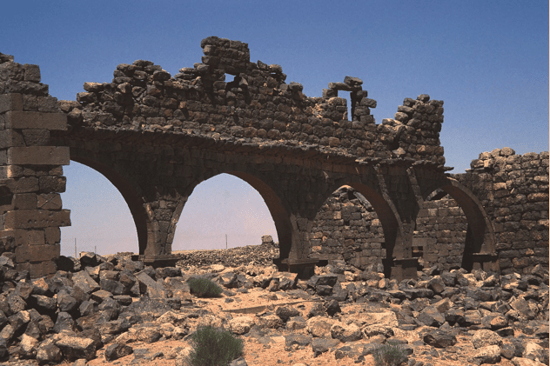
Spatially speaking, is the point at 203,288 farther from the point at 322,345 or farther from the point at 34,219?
the point at 322,345

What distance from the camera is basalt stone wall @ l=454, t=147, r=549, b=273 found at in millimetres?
17016

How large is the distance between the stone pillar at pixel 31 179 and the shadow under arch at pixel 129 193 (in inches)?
75.3

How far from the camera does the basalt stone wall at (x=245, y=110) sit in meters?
12.3

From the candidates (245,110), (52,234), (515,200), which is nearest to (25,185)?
(52,234)

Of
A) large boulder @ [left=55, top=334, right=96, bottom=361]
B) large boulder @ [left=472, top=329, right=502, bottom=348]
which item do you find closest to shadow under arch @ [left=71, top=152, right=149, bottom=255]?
large boulder @ [left=55, top=334, right=96, bottom=361]

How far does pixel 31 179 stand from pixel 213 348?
4505 mm

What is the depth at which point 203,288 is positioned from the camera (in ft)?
35.8

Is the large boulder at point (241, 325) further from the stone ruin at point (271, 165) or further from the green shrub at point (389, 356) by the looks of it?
the stone ruin at point (271, 165)

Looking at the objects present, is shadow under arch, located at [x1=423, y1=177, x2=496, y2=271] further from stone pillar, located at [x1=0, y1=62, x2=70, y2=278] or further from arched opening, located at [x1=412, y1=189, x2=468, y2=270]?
stone pillar, located at [x1=0, y1=62, x2=70, y2=278]

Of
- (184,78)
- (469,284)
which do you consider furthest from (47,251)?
(469,284)

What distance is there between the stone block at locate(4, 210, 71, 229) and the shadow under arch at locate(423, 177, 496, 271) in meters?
11.0

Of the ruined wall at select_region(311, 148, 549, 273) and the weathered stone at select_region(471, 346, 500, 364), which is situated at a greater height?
the ruined wall at select_region(311, 148, 549, 273)

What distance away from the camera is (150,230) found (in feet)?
40.6

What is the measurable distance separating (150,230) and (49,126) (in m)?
3.30
